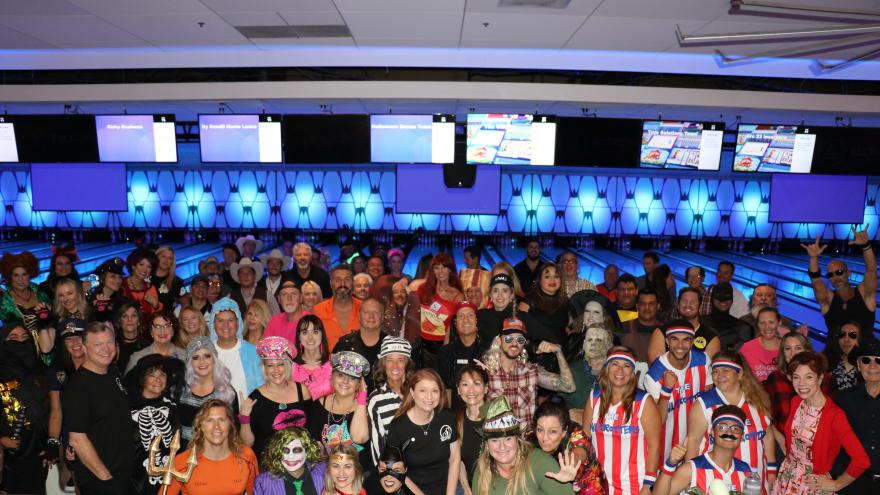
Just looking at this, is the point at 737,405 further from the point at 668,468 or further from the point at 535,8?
the point at 535,8

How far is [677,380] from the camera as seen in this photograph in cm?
347

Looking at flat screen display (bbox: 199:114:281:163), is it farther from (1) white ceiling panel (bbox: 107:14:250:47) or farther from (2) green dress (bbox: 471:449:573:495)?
(2) green dress (bbox: 471:449:573:495)

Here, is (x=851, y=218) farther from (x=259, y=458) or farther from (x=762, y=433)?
(x=259, y=458)

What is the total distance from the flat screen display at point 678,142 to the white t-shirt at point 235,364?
4691 millimetres

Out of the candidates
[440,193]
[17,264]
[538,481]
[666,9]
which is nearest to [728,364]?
[538,481]

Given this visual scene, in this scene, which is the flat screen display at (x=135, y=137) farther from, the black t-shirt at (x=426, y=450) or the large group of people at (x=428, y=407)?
the black t-shirt at (x=426, y=450)

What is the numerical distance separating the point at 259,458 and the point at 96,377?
91 cm

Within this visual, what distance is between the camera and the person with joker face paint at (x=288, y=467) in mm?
2705

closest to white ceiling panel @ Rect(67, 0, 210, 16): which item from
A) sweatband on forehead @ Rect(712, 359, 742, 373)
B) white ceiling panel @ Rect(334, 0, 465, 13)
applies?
white ceiling panel @ Rect(334, 0, 465, 13)

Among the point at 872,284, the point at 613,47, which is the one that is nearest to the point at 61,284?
the point at 613,47

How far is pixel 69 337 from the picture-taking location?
11.5 ft

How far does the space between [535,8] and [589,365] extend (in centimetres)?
252

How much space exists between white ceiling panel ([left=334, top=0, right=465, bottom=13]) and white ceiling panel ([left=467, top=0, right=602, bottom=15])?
4.2 inches

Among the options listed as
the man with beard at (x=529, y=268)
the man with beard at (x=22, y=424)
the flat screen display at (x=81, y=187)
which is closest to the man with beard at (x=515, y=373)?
the man with beard at (x=22, y=424)
